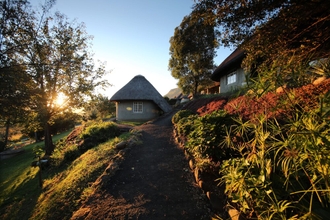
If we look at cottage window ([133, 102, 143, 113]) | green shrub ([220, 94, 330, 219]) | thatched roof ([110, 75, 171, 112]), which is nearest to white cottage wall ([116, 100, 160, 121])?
cottage window ([133, 102, 143, 113])

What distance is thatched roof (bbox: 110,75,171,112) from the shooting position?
20.4m

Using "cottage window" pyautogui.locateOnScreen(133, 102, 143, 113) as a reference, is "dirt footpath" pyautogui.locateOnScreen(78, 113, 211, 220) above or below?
below

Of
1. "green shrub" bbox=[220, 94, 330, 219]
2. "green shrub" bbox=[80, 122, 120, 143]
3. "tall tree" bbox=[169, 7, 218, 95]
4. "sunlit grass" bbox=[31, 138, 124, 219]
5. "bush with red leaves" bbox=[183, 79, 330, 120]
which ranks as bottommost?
"sunlit grass" bbox=[31, 138, 124, 219]

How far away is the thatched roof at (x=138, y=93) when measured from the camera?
20406mm

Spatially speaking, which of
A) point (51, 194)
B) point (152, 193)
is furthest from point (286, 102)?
point (51, 194)

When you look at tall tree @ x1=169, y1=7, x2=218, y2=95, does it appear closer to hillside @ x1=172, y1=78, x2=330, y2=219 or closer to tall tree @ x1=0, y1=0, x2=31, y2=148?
tall tree @ x1=0, y1=0, x2=31, y2=148

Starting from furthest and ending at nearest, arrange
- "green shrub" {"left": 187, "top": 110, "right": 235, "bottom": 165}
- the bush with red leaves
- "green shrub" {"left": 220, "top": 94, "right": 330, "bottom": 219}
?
"green shrub" {"left": 187, "top": 110, "right": 235, "bottom": 165} < the bush with red leaves < "green shrub" {"left": 220, "top": 94, "right": 330, "bottom": 219}

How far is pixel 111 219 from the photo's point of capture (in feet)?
10.7

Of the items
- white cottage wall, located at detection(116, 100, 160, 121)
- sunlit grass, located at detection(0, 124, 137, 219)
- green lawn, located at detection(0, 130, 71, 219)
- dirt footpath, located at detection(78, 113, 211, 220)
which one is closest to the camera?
dirt footpath, located at detection(78, 113, 211, 220)

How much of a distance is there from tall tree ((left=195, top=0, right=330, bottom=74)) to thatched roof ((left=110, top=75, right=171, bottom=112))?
50.1 ft

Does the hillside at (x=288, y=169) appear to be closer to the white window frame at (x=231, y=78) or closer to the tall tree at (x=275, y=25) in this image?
the tall tree at (x=275, y=25)

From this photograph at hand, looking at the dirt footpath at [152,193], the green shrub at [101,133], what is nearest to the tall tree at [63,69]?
the green shrub at [101,133]

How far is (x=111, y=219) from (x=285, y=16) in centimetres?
699

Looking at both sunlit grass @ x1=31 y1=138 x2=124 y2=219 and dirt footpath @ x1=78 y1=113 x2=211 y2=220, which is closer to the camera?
dirt footpath @ x1=78 y1=113 x2=211 y2=220
